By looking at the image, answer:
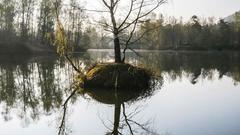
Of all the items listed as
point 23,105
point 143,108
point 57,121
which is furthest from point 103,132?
point 23,105

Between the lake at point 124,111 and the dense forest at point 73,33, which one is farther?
the dense forest at point 73,33

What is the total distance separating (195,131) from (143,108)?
3.60 metres

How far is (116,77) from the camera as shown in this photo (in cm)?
1741

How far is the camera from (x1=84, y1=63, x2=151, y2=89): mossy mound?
17.5m

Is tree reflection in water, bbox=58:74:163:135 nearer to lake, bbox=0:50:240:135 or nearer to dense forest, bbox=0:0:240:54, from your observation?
lake, bbox=0:50:240:135

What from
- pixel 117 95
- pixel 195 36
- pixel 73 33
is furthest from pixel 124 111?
pixel 195 36

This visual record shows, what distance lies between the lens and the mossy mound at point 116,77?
1747 centimetres

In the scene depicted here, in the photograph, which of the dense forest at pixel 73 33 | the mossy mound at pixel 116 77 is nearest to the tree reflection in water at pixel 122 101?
the mossy mound at pixel 116 77

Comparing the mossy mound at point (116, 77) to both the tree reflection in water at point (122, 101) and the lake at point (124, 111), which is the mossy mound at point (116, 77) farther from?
the lake at point (124, 111)

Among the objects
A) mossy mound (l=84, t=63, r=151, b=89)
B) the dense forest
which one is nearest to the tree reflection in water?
mossy mound (l=84, t=63, r=151, b=89)

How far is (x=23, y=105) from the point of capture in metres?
14.5

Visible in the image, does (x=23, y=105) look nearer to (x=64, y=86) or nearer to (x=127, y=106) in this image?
(x=127, y=106)

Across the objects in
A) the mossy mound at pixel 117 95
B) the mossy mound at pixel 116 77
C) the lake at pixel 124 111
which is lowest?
the lake at pixel 124 111

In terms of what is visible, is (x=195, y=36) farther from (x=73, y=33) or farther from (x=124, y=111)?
(x=124, y=111)
